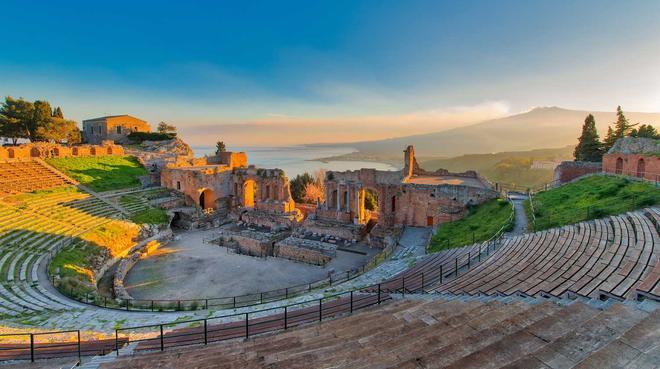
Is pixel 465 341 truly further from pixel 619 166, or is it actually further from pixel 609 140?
pixel 609 140

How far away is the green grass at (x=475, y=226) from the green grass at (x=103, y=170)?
1221 inches

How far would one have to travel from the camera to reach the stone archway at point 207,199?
36.2 m

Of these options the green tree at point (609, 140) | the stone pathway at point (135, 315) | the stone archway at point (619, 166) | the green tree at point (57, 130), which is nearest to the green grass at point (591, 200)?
the stone archway at point (619, 166)

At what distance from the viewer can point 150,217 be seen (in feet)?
94.9

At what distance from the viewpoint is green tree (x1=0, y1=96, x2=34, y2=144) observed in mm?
Answer: 41575

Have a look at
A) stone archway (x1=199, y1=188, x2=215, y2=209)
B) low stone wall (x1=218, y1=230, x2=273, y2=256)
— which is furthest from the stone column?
stone archway (x1=199, y1=188, x2=215, y2=209)

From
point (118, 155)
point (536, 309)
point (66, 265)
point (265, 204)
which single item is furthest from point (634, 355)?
point (118, 155)

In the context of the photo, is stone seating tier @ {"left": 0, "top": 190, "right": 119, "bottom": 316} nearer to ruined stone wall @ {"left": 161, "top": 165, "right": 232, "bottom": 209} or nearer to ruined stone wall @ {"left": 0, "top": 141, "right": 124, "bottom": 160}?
ruined stone wall @ {"left": 161, "top": 165, "right": 232, "bottom": 209}

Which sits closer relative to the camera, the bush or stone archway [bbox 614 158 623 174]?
stone archway [bbox 614 158 623 174]

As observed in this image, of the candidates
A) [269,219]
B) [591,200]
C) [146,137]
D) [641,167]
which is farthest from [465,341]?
[146,137]

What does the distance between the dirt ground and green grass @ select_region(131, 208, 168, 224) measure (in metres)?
3.90

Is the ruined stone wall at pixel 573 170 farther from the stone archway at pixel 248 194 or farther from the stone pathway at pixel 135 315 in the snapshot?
the stone archway at pixel 248 194

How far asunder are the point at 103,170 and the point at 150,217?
39.8ft

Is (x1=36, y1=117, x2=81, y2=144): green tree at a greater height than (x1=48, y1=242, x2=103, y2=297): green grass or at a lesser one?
greater
